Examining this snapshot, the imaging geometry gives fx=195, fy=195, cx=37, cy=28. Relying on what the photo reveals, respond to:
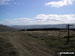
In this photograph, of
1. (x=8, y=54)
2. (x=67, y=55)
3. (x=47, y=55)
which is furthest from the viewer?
(x=8, y=54)

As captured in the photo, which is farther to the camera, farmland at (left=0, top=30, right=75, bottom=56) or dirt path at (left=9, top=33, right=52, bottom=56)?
farmland at (left=0, top=30, right=75, bottom=56)

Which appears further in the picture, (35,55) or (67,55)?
(35,55)

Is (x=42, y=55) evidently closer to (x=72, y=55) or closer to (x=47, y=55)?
(x=47, y=55)

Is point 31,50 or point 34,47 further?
point 34,47

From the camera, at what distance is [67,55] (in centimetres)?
1462

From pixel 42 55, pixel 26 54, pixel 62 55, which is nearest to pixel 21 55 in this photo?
pixel 26 54

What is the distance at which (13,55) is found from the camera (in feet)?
54.5

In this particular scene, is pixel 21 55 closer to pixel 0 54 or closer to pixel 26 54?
pixel 26 54

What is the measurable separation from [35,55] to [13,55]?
192 centimetres

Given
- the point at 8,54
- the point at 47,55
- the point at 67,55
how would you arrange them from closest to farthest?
the point at 67,55 < the point at 47,55 < the point at 8,54

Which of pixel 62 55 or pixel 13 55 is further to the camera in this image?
pixel 13 55

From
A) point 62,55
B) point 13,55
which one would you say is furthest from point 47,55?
point 13,55

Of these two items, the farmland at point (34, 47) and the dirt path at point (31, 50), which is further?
the farmland at point (34, 47)

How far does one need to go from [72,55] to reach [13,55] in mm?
5023
